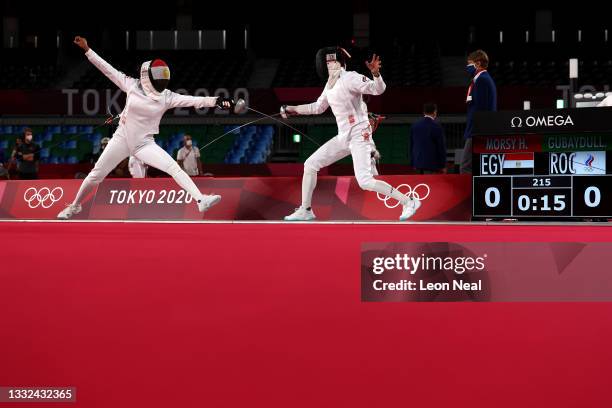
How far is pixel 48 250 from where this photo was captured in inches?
201

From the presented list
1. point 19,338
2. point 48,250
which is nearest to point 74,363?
point 19,338

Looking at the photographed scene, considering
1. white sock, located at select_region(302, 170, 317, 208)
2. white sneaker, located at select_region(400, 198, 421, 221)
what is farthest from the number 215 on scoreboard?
white sock, located at select_region(302, 170, 317, 208)

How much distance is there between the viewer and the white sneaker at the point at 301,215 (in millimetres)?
6609

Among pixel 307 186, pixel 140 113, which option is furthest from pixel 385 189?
pixel 140 113

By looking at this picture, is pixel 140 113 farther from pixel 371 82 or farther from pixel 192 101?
pixel 371 82

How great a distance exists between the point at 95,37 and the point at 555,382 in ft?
76.7

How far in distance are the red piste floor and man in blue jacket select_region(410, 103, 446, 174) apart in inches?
139

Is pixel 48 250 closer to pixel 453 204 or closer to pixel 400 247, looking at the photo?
pixel 400 247

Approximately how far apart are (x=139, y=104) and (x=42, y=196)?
6.88ft

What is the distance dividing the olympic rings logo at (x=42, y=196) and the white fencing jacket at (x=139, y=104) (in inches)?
68.6

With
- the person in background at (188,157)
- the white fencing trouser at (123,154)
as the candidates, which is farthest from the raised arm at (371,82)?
the person in background at (188,157)

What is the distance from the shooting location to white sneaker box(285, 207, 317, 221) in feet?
21.7

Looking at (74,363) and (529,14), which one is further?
(529,14)

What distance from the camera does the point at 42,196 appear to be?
8383 millimetres
